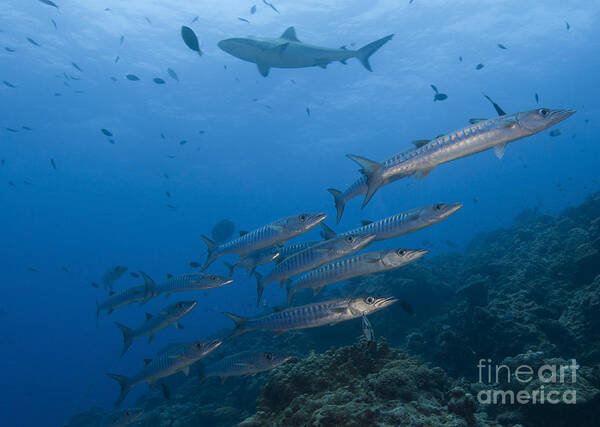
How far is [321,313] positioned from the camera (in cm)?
481

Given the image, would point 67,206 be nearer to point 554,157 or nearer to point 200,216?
point 200,216

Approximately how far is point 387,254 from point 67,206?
244 feet

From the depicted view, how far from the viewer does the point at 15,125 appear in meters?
35.3

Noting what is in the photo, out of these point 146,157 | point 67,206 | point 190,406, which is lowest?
point 190,406

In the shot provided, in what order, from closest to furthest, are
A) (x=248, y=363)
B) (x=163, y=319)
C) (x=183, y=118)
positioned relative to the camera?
1. (x=248, y=363)
2. (x=163, y=319)
3. (x=183, y=118)

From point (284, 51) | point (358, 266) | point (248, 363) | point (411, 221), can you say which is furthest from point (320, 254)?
point (284, 51)

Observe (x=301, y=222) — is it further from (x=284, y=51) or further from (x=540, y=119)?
(x=284, y=51)

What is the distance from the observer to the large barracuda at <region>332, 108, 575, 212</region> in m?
3.77

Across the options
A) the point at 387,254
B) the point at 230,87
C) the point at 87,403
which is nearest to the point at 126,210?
the point at 87,403

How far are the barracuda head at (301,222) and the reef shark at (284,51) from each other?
916 cm

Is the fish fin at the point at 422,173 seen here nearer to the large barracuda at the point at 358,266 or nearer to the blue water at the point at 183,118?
the large barracuda at the point at 358,266

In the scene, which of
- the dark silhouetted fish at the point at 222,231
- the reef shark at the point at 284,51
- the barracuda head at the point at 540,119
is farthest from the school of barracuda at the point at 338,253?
the dark silhouetted fish at the point at 222,231

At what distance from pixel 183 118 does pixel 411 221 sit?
40.1 meters

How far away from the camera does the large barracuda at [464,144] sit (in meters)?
3.77
